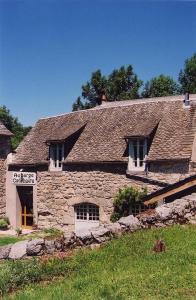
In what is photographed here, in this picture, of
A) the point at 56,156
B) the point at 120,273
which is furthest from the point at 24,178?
the point at 120,273

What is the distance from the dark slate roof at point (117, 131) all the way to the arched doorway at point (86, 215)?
240 cm

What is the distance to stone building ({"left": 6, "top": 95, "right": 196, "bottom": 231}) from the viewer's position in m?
20.8

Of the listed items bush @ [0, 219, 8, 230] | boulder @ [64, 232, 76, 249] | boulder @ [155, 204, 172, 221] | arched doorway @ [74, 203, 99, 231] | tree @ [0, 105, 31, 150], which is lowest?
bush @ [0, 219, 8, 230]

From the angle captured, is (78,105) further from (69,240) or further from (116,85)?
(69,240)

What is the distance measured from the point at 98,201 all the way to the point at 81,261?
1117cm

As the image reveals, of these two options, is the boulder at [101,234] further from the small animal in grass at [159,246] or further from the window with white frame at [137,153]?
the window with white frame at [137,153]

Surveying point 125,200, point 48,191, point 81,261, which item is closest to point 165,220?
point 81,261

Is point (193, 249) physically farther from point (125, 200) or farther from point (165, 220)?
point (125, 200)

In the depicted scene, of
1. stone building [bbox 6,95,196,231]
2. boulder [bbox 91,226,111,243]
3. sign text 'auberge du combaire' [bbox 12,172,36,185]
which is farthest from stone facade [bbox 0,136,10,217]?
boulder [bbox 91,226,111,243]

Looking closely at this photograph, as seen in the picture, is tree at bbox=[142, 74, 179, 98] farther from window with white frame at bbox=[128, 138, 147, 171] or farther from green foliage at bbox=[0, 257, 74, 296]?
green foliage at bbox=[0, 257, 74, 296]

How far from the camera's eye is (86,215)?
2316cm

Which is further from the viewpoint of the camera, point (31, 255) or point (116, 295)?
point (31, 255)

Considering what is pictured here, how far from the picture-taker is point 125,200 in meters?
20.8

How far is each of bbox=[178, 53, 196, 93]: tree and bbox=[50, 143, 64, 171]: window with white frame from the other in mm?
33066
